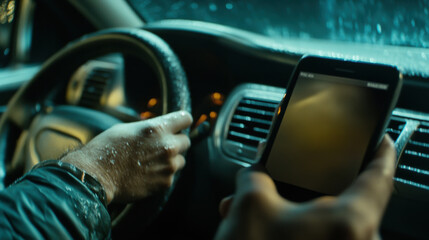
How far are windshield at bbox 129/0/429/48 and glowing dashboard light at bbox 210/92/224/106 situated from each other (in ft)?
1.76

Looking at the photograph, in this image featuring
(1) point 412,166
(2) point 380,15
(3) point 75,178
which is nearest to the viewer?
(3) point 75,178

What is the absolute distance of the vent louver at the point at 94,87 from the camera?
1721 mm

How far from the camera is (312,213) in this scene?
0.47 m

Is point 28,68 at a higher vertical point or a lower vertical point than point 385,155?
lower

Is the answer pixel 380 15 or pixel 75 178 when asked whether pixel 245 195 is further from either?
pixel 380 15

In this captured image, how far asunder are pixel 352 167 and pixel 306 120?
14 cm

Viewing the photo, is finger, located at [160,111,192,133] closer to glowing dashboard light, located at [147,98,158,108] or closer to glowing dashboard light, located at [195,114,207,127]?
glowing dashboard light, located at [195,114,207,127]

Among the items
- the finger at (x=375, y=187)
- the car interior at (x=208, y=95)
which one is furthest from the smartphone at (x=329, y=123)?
the car interior at (x=208, y=95)

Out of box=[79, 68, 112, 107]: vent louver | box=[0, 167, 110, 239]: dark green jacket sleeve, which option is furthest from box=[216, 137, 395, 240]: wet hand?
box=[79, 68, 112, 107]: vent louver

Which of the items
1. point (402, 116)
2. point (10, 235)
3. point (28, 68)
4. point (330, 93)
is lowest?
point (28, 68)

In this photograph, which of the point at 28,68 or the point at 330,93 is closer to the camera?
the point at 330,93

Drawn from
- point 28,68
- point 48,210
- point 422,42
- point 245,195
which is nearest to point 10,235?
point 48,210

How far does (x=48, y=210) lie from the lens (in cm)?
78

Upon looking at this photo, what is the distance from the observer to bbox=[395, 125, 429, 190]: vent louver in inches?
41.7
